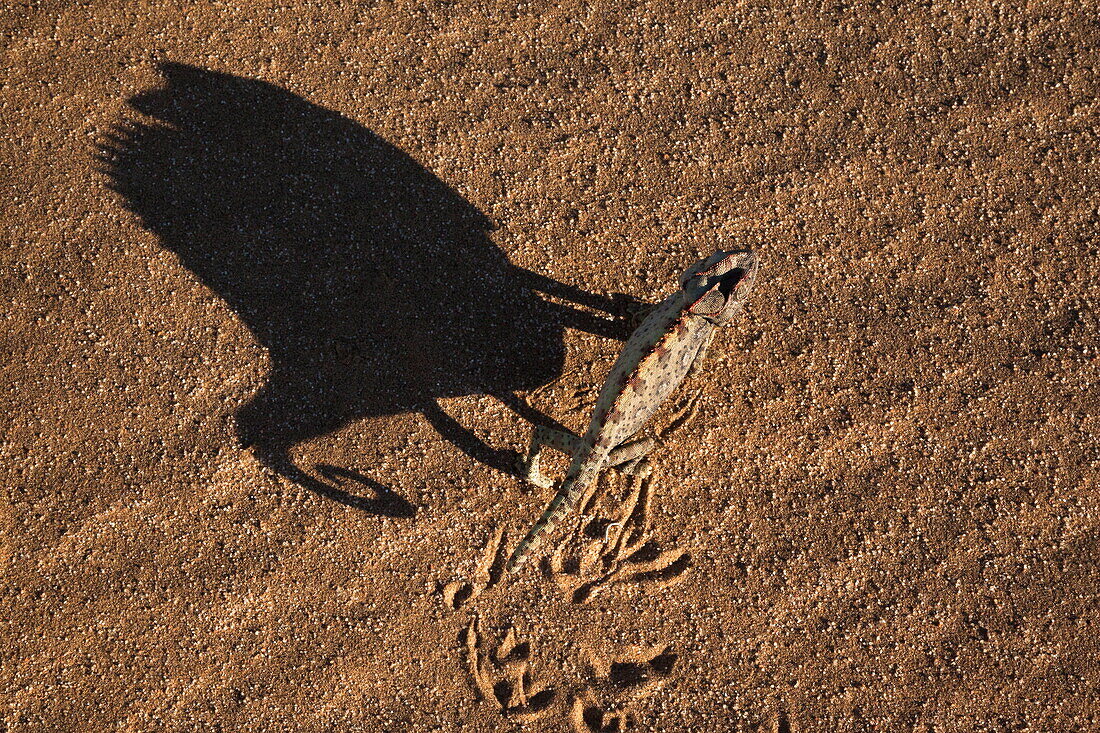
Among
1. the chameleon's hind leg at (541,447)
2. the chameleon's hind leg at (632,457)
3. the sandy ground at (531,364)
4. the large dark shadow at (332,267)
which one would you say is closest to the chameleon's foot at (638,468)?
the chameleon's hind leg at (632,457)

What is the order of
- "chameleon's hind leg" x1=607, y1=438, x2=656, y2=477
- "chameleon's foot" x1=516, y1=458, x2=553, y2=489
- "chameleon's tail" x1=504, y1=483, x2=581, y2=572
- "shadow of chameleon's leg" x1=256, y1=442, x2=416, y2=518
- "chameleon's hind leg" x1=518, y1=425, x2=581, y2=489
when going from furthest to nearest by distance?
"shadow of chameleon's leg" x1=256, y1=442, x2=416, y2=518 → "chameleon's foot" x1=516, y1=458, x2=553, y2=489 → "chameleon's hind leg" x1=607, y1=438, x2=656, y2=477 → "chameleon's hind leg" x1=518, y1=425, x2=581, y2=489 → "chameleon's tail" x1=504, y1=483, x2=581, y2=572

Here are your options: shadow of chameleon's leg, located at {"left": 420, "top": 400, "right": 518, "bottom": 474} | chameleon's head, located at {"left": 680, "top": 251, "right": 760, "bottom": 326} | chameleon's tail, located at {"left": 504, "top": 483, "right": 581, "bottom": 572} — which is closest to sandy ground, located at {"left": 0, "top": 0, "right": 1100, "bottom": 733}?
shadow of chameleon's leg, located at {"left": 420, "top": 400, "right": 518, "bottom": 474}

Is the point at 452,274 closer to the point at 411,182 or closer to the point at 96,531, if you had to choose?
the point at 411,182

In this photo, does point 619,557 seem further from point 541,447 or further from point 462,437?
point 462,437

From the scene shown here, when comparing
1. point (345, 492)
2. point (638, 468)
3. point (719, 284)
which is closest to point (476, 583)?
point (345, 492)

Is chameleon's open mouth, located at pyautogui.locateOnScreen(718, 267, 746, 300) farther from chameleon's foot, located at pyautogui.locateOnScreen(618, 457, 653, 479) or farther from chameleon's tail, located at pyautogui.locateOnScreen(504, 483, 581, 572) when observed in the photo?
chameleon's tail, located at pyautogui.locateOnScreen(504, 483, 581, 572)

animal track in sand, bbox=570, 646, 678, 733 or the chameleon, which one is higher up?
the chameleon
